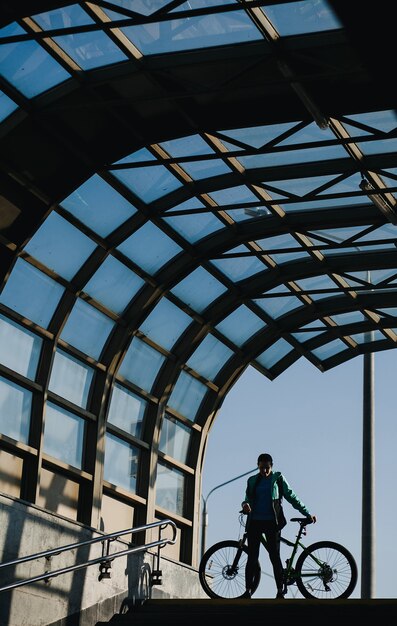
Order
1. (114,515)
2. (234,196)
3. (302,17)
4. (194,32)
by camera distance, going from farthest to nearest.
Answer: (114,515) → (234,196) → (194,32) → (302,17)

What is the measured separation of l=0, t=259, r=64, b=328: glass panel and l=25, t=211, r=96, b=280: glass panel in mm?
227

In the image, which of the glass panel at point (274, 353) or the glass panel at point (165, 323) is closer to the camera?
the glass panel at point (165, 323)

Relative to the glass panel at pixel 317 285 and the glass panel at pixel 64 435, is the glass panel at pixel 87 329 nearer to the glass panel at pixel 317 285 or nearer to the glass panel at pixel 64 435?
the glass panel at pixel 64 435

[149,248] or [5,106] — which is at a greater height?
[149,248]

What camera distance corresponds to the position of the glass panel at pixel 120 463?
787 inches

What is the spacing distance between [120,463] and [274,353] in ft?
16.7

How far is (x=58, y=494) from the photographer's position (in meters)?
18.3

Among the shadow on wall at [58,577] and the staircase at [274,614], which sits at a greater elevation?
the shadow on wall at [58,577]

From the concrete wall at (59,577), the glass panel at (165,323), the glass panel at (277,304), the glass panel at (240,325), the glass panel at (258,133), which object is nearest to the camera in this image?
the glass panel at (258,133)

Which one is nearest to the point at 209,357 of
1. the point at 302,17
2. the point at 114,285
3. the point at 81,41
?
the point at 114,285

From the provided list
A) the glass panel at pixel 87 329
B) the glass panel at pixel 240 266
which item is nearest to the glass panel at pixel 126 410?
the glass panel at pixel 87 329

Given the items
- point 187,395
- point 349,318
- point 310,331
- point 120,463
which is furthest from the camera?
point 349,318

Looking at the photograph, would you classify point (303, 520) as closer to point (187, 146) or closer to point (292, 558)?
point (292, 558)

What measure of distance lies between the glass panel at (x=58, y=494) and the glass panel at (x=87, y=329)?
2176 millimetres
